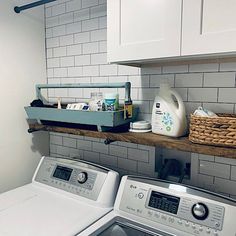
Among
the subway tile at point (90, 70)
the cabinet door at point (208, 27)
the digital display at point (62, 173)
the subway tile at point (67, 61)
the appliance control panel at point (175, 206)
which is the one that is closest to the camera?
the cabinet door at point (208, 27)

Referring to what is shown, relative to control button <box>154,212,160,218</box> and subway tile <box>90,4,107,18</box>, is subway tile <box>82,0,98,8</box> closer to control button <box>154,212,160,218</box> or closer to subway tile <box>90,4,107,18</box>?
subway tile <box>90,4,107,18</box>

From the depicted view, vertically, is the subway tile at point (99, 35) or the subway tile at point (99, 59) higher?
the subway tile at point (99, 35)

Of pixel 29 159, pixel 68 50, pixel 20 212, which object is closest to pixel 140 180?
pixel 20 212

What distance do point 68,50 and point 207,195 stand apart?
135 cm

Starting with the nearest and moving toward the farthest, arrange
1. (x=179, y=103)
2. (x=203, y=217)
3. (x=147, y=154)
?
(x=203, y=217), (x=179, y=103), (x=147, y=154)

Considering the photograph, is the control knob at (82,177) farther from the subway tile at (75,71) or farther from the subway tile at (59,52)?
the subway tile at (59,52)

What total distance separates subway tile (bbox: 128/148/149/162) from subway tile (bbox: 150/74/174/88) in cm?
42

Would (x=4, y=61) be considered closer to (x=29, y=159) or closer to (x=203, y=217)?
(x=29, y=159)

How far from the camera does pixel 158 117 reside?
1.21m

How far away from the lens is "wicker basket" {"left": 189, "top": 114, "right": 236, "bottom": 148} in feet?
3.03

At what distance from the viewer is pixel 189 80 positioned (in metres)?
1.31

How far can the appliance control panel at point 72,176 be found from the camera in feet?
4.33

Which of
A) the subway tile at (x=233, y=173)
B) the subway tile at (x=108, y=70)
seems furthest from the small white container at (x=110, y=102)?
the subway tile at (x=233, y=173)

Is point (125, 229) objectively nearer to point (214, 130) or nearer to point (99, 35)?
point (214, 130)
